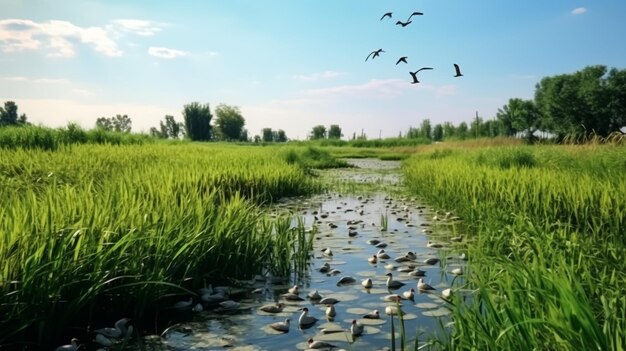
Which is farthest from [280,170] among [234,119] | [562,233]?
[234,119]

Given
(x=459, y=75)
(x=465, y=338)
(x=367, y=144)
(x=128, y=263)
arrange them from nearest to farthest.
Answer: (x=465, y=338)
(x=128, y=263)
(x=459, y=75)
(x=367, y=144)

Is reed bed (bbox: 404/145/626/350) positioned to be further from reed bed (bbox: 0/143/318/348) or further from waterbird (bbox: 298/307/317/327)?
reed bed (bbox: 0/143/318/348)

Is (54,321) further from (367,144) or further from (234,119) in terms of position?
(234,119)

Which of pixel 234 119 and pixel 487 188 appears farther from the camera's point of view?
pixel 234 119

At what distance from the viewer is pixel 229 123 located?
93.7 metres

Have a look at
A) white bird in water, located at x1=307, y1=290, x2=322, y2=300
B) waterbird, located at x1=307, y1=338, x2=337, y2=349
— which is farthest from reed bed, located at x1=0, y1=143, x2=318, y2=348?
waterbird, located at x1=307, y1=338, x2=337, y2=349

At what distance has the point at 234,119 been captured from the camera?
94062 millimetres

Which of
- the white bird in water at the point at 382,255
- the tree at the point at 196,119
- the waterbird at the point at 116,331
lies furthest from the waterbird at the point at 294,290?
the tree at the point at 196,119

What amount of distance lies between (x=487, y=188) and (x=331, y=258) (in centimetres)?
501

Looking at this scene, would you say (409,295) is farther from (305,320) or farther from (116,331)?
(116,331)

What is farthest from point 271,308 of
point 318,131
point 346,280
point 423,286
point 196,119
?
point 318,131

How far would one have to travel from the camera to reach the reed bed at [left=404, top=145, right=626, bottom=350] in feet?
9.90

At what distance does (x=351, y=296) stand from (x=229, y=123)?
90249 mm

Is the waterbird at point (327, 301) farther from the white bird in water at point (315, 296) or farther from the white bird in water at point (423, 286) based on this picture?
the white bird in water at point (423, 286)
